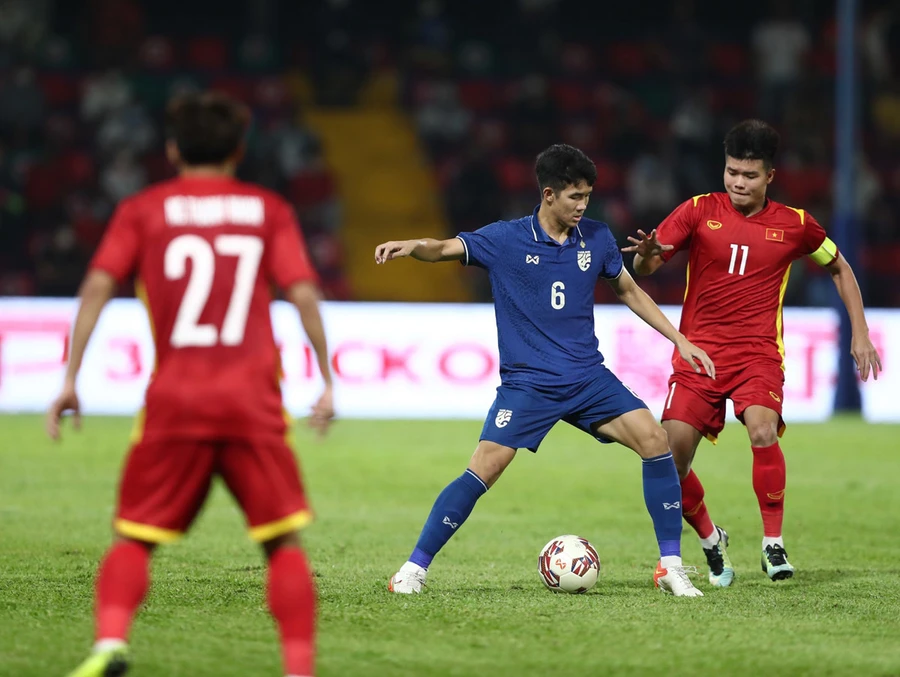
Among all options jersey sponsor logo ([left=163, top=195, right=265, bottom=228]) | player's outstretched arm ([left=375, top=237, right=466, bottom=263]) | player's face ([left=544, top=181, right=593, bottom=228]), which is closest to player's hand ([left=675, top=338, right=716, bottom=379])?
player's face ([left=544, top=181, right=593, bottom=228])

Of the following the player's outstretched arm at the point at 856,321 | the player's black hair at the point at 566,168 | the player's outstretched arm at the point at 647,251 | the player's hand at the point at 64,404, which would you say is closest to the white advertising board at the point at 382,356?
the player's outstretched arm at the point at 856,321

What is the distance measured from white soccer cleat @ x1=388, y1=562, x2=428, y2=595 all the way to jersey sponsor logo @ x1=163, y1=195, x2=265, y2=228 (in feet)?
8.42

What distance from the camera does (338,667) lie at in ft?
15.9

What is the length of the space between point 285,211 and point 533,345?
241 cm

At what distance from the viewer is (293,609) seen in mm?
4188

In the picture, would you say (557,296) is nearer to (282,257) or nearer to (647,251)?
(647,251)

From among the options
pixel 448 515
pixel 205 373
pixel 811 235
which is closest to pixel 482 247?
pixel 448 515

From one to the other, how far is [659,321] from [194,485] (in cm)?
293

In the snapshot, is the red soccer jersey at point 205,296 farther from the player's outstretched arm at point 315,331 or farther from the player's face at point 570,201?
the player's face at point 570,201

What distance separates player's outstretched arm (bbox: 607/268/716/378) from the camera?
6.52 metres

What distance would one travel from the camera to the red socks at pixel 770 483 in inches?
275

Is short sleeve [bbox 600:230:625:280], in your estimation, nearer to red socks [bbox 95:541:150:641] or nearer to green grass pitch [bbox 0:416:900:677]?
A: green grass pitch [bbox 0:416:900:677]

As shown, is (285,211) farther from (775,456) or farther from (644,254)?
(775,456)

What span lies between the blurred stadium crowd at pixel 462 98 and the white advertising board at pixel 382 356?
7.40 feet
